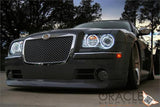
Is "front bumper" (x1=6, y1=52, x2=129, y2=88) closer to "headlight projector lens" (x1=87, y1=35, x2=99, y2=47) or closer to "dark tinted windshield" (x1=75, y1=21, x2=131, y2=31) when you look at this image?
"headlight projector lens" (x1=87, y1=35, x2=99, y2=47)

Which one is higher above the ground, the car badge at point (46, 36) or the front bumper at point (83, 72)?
the car badge at point (46, 36)

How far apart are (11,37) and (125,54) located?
23.2 m

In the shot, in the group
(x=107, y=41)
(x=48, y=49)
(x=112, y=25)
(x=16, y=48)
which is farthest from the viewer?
(x=112, y=25)

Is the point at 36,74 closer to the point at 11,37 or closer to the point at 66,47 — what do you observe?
the point at 66,47

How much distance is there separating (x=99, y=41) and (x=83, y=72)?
461 millimetres

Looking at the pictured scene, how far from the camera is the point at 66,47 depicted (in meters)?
3.71

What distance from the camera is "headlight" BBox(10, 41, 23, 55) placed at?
429cm

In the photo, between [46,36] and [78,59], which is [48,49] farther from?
Answer: [78,59]

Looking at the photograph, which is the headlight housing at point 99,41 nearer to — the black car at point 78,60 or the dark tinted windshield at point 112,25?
the black car at point 78,60

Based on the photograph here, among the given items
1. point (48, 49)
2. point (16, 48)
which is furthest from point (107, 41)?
point (16, 48)

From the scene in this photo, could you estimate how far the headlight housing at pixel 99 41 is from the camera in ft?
11.6

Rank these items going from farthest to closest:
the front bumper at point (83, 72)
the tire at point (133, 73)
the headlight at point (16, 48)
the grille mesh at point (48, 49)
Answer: the headlight at point (16, 48) → the tire at point (133, 73) → the grille mesh at point (48, 49) → the front bumper at point (83, 72)

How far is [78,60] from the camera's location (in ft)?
11.6

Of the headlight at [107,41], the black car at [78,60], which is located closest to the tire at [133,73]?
the black car at [78,60]
